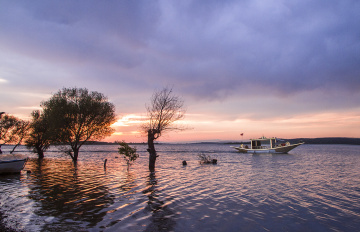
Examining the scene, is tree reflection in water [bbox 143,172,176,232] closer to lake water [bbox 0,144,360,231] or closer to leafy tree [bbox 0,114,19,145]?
lake water [bbox 0,144,360,231]

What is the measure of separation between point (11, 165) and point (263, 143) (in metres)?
77.5

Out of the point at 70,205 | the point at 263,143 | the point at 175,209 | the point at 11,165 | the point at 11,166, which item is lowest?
the point at 175,209

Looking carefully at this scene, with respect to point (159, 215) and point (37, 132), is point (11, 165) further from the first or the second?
point (37, 132)

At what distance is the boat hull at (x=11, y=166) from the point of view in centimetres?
2459

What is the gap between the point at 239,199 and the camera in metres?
14.6

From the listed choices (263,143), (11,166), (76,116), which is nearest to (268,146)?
(263,143)

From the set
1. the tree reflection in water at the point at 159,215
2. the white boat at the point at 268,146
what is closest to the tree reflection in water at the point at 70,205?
the tree reflection in water at the point at 159,215

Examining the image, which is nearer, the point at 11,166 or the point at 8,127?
the point at 11,166

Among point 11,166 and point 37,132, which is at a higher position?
point 37,132

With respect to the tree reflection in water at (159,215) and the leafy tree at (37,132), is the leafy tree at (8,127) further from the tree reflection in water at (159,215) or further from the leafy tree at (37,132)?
the tree reflection in water at (159,215)

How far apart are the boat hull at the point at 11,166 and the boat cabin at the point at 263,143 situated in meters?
71.5

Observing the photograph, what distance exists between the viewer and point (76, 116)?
40.1m

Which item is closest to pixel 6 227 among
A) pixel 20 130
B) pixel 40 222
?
pixel 40 222

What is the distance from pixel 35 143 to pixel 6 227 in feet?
178
